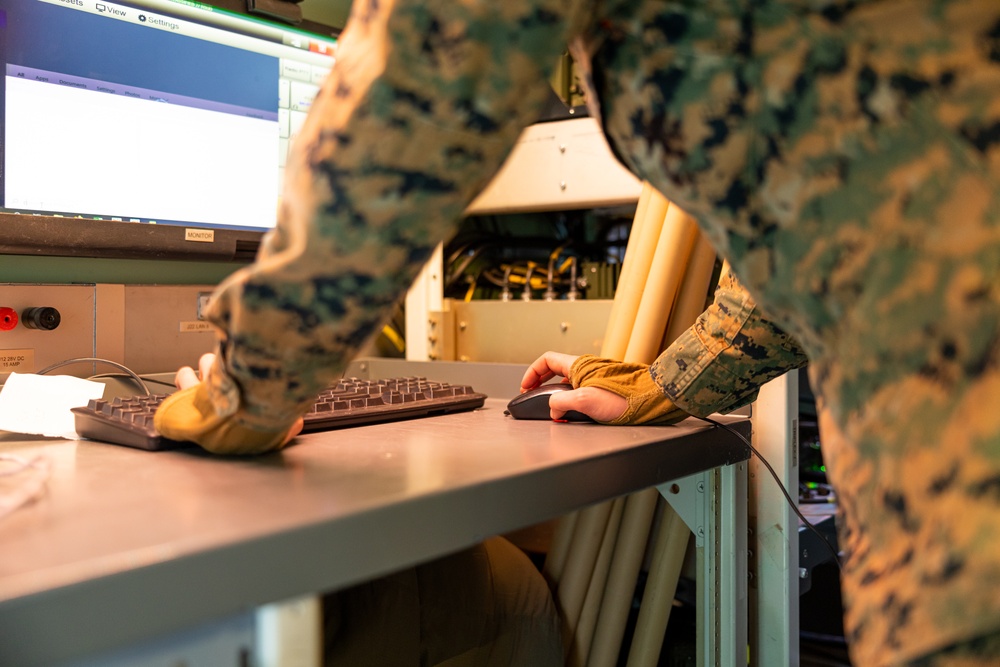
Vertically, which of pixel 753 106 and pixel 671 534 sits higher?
pixel 753 106

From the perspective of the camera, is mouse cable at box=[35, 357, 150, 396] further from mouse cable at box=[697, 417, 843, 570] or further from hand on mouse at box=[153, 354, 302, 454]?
mouse cable at box=[697, 417, 843, 570]

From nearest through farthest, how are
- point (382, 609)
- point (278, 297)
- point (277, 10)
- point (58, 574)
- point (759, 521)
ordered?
point (58, 574)
point (278, 297)
point (382, 609)
point (759, 521)
point (277, 10)

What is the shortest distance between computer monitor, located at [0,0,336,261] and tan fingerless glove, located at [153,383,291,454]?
0.44 m

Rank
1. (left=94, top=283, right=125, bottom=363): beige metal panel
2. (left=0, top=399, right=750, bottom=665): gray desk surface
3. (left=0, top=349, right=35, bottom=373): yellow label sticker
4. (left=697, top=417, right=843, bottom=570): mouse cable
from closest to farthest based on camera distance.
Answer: (left=0, top=399, right=750, bottom=665): gray desk surface
(left=697, top=417, right=843, bottom=570): mouse cable
(left=0, top=349, right=35, bottom=373): yellow label sticker
(left=94, top=283, right=125, bottom=363): beige metal panel

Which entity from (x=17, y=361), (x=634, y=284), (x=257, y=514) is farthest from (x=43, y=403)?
(x=634, y=284)

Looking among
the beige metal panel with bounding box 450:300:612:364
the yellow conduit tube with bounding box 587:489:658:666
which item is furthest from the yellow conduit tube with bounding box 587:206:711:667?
the beige metal panel with bounding box 450:300:612:364

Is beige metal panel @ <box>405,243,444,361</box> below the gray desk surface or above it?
above

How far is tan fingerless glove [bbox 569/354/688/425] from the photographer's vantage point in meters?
0.84

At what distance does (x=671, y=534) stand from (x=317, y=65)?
886mm

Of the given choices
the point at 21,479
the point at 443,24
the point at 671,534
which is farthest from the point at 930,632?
the point at 671,534

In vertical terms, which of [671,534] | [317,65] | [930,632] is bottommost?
[671,534]

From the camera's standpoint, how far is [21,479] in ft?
1.87

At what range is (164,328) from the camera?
1226 mm

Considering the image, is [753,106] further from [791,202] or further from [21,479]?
Result: [21,479]
